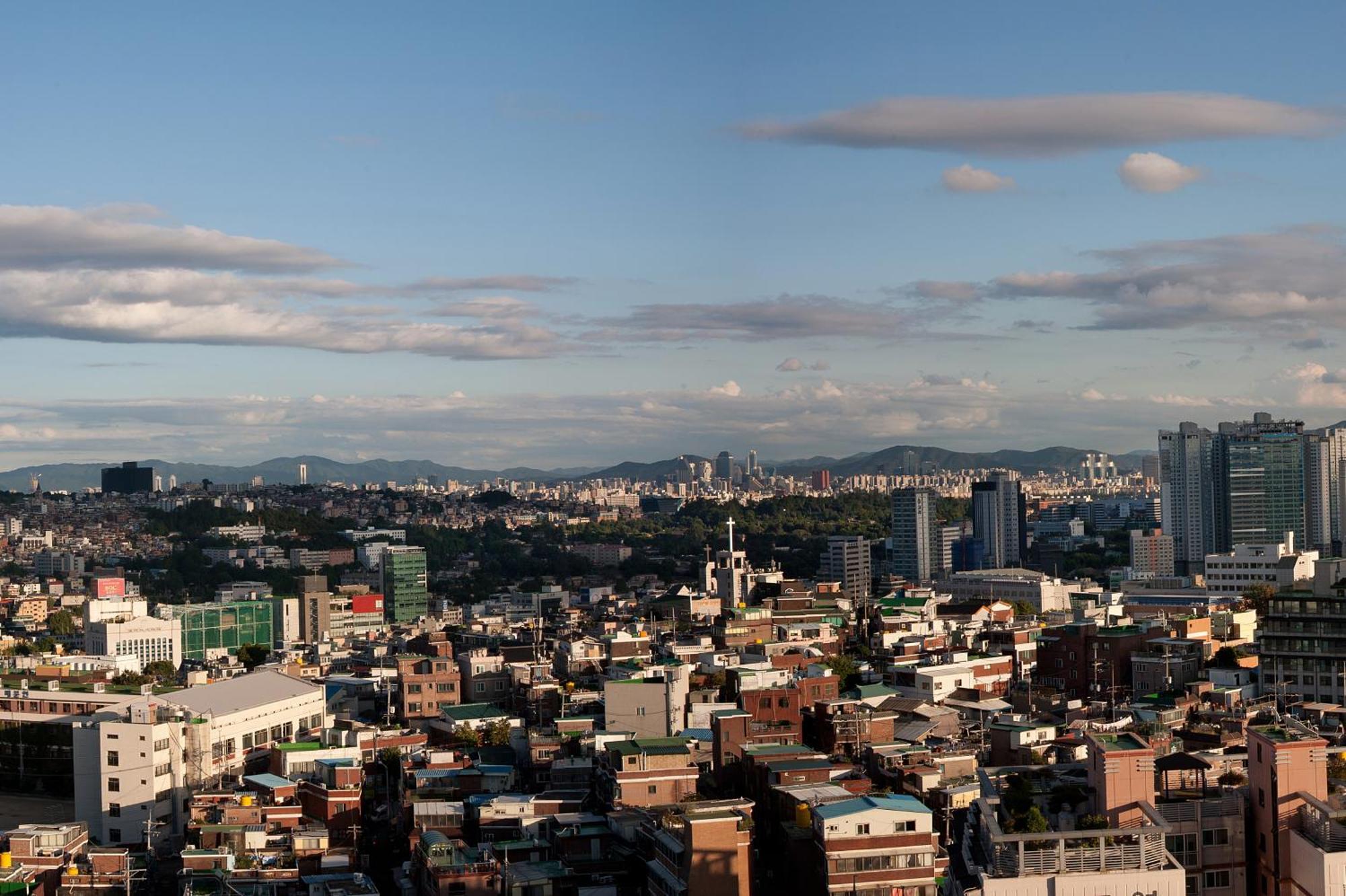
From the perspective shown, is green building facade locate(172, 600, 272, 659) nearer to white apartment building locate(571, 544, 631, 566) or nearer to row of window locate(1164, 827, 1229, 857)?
white apartment building locate(571, 544, 631, 566)

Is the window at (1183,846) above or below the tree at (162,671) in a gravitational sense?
above

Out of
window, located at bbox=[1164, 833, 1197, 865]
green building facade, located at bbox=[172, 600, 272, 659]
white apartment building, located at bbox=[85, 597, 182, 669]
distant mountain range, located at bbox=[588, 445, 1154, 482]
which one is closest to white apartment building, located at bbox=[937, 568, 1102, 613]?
green building facade, located at bbox=[172, 600, 272, 659]

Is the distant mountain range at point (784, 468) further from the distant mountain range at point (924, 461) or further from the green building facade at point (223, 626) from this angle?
the green building facade at point (223, 626)

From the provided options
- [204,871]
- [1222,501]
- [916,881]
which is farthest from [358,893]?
[1222,501]

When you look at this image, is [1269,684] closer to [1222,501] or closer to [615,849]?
[615,849]

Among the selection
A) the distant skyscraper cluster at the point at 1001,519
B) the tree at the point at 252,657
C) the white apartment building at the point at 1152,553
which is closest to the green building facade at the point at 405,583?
the tree at the point at 252,657

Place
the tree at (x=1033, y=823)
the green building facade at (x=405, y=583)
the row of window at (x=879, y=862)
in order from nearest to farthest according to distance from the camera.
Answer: the tree at (x=1033, y=823) < the row of window at (x=879, y=862) < the green building facade at (x=405, y=583)
